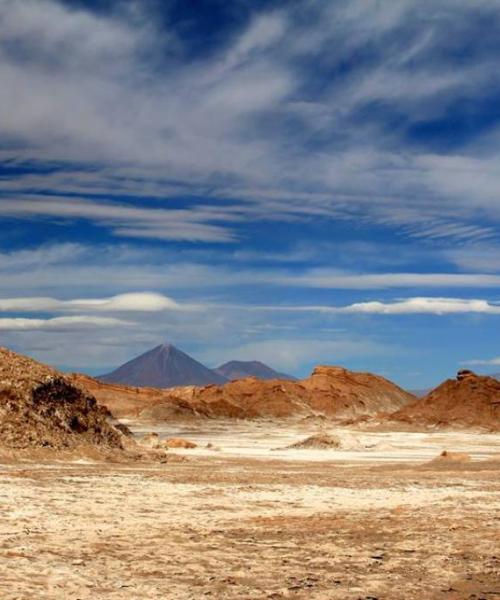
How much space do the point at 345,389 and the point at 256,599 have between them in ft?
426

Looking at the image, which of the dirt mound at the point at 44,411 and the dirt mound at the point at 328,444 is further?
the dirt mound at the point at 328,444

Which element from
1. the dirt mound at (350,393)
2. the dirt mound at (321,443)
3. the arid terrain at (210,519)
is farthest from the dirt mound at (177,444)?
the dirt mound at (350,393)

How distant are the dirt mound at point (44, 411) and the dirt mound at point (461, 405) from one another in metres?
63.7

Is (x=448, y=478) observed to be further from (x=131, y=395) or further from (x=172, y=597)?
(x=131, y=395)

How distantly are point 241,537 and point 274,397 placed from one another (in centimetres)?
11583

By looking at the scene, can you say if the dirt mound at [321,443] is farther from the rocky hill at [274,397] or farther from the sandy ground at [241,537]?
the rocky hill at [274,397]

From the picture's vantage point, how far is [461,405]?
9781cm

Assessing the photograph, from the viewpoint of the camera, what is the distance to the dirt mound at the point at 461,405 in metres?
92.7

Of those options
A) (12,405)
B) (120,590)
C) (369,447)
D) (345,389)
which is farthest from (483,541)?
(345,389)

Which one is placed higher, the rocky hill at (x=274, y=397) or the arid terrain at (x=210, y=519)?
the rocky hill at (x=274, y=397)

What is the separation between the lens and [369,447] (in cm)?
5100

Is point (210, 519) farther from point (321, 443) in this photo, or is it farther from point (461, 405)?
point (461, 405)

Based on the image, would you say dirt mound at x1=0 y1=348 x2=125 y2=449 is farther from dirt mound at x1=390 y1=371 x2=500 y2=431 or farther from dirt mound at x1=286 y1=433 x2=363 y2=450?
dirt mound at x1=390 y1=371 x2=500 y2=431

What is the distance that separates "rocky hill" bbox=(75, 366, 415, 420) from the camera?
108 metres
